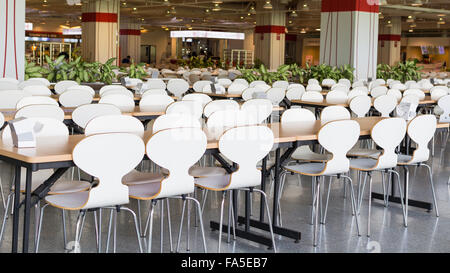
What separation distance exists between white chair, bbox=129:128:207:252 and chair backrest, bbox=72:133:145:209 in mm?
129

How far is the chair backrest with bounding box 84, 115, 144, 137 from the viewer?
477 cm

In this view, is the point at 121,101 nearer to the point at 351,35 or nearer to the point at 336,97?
the point at 336,97

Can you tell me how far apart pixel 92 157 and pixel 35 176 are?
1015mm

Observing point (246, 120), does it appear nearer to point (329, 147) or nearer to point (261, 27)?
point (329, 147)

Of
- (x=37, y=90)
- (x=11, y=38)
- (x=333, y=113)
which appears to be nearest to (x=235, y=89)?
(x=37, y=90)

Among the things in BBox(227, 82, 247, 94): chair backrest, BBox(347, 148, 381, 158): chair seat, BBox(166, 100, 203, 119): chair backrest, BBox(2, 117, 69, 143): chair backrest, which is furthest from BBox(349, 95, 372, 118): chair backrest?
BBox(2, 117, 69, 143): chair backrest

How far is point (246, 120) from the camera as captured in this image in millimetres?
5891

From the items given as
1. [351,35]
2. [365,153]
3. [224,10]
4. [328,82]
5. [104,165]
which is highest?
[224,10]

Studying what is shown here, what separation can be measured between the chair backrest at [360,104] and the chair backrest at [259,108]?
1575 mm

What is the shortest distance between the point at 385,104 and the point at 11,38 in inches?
244

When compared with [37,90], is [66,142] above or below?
below

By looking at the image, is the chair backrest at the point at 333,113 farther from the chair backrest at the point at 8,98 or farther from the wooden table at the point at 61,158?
the chair backrest at the point at 8,98

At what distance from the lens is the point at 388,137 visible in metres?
5.35

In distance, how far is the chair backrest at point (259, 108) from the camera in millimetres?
6797
